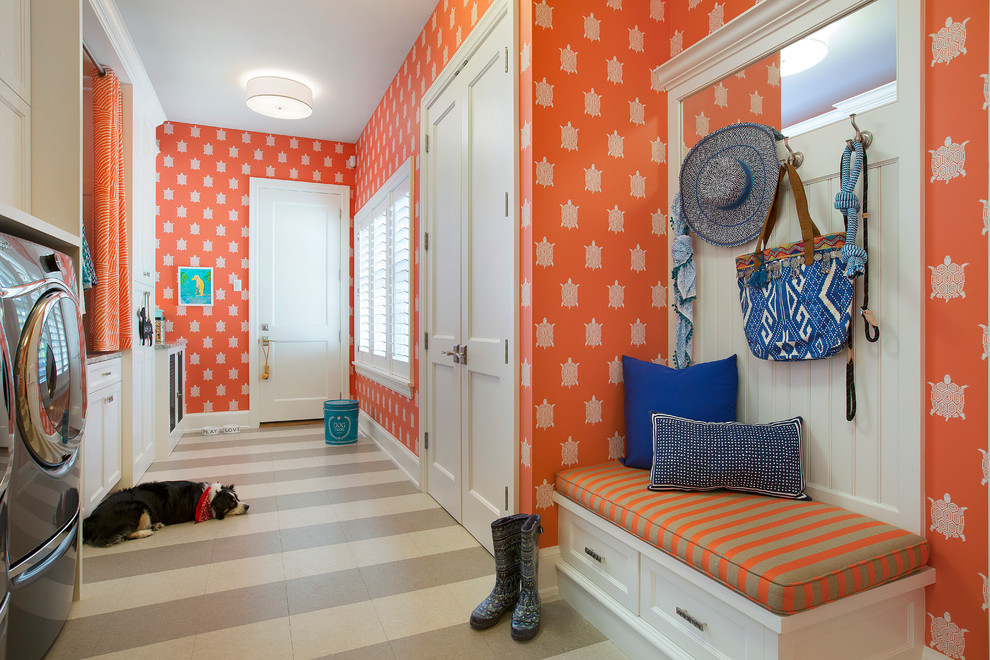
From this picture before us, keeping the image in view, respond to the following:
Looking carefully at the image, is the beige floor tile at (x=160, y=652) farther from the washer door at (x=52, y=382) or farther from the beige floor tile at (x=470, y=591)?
the beige floor tile at (x=470, y=591)

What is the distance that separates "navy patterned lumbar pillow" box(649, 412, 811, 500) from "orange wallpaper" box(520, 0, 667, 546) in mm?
393

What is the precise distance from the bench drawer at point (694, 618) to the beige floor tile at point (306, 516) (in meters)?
1.73

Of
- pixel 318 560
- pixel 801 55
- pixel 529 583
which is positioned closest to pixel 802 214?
pixel 801 55

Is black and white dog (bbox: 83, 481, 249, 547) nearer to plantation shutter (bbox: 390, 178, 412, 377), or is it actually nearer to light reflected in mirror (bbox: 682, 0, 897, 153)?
plantation shutter (bbox: 390, 178, 412, 377)

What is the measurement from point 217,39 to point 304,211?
2.04 m

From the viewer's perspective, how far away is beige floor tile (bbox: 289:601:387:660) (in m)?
1.67

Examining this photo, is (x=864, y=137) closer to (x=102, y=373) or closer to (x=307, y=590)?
(x=307, y=590)

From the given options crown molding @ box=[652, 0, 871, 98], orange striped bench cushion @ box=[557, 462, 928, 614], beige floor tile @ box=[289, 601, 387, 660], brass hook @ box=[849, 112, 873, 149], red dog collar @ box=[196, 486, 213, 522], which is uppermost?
crown molding @ box=[652, 0, 871, 98]

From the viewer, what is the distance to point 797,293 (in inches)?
67.4

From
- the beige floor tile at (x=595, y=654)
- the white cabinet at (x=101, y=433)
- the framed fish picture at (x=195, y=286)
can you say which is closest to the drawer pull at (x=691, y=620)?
the beige floor tile at (x=595, y=654)

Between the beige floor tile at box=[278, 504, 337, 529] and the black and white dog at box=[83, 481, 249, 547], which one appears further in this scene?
the beige floor tile at box=[278, 504, 337, 529]

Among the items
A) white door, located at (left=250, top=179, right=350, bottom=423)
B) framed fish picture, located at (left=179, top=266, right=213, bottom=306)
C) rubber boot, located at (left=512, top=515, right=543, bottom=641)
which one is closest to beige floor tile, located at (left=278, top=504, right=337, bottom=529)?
rubber boot, located at (left=512, top=515, right=543, bottom=641)

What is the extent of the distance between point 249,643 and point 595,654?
1050 mm

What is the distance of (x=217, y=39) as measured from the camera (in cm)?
351
